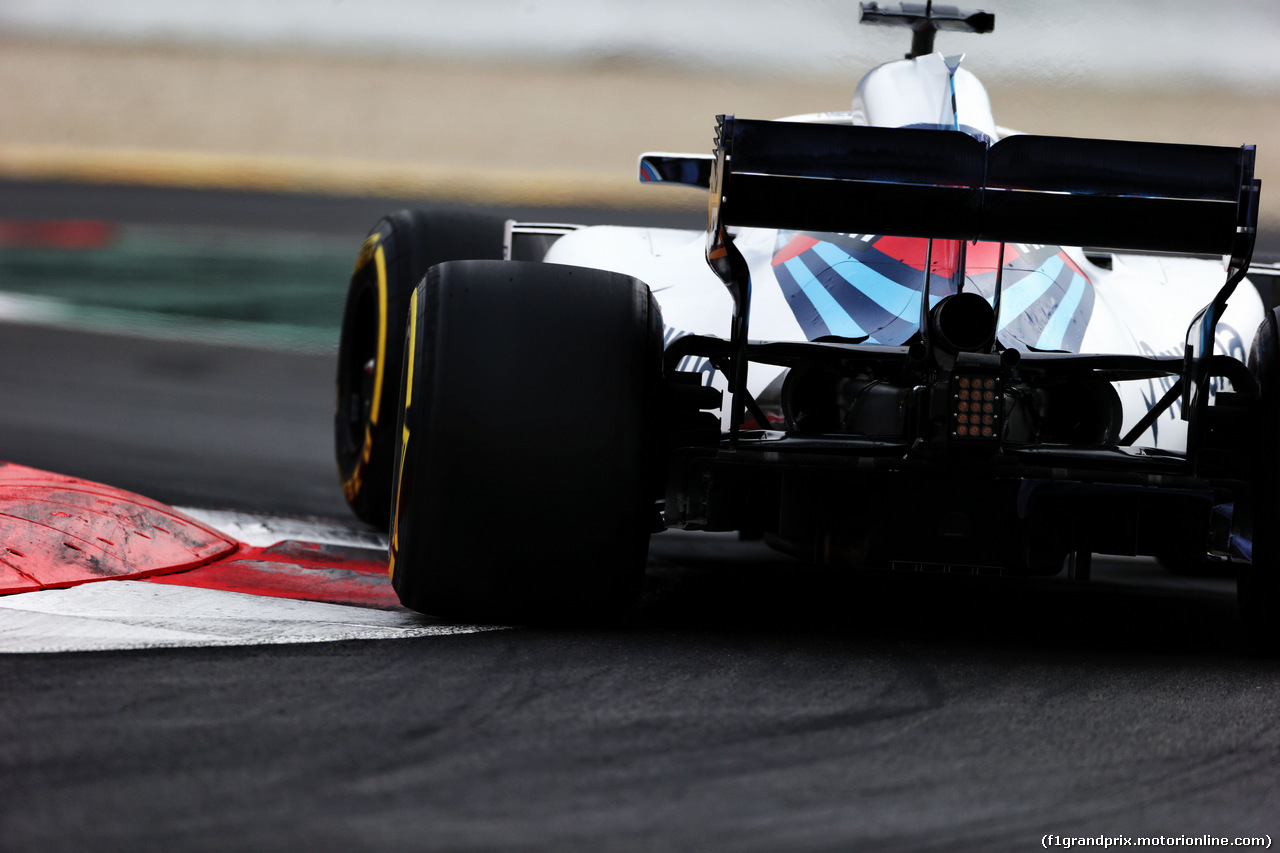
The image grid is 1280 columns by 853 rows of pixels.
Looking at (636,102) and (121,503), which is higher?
(636,102)

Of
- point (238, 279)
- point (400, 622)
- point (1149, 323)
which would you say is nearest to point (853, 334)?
point (1149, 323)

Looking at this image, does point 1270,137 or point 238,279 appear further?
point 1270,137

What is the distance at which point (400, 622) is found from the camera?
2959 mm

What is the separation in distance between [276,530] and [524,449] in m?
2.00

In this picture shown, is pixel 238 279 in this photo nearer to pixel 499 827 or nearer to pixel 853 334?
pixel 853 334

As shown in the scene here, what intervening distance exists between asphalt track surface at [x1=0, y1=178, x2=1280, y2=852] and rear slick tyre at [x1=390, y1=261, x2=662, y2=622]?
0.26ft

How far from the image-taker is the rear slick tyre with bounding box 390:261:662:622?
2793mm

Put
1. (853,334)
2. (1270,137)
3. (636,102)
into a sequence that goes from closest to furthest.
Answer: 1. (853,334)
2. (1270,137)
3. (636,102)

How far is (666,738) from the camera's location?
6.97ft

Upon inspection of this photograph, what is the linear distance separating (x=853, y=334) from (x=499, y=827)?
1.93 m

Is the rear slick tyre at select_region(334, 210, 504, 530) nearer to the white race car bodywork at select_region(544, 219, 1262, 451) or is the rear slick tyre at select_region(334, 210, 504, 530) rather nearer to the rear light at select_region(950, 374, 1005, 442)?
the white race car bodywork at select_region(544, 219, 1262, 451)

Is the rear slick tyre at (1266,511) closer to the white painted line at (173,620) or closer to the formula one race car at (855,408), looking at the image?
the formula one race car at (855,408)

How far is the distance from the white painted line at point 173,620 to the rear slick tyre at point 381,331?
1347 mm

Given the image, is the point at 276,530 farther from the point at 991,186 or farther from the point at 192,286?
the point at 192,286
